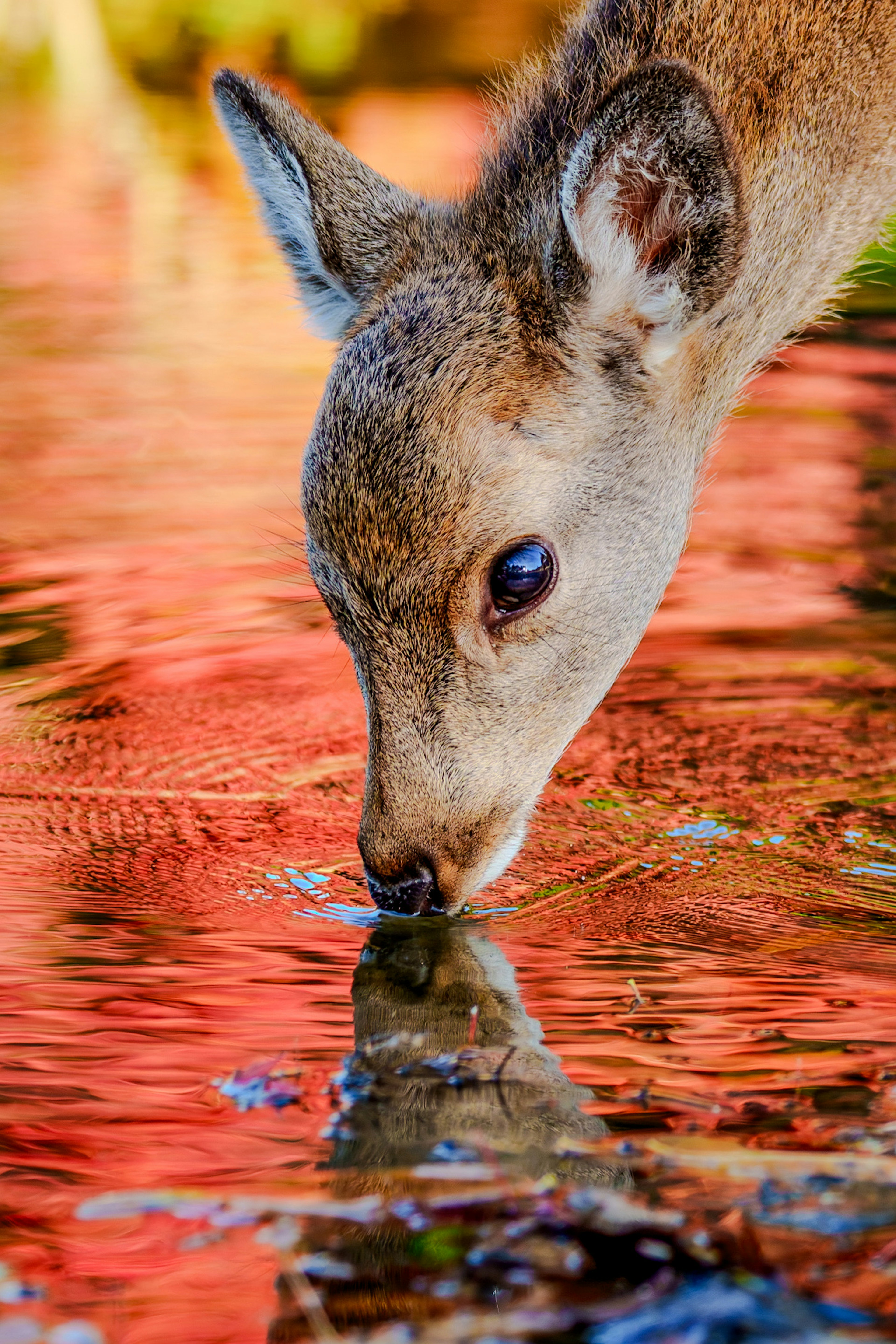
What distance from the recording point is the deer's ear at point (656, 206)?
4.25 metres

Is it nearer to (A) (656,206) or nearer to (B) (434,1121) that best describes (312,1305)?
(B) (434,1121)

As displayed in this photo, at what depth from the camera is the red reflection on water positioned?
3.67 m

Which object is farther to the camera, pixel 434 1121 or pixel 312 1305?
pixel 434 1121

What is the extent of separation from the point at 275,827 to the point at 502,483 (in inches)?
59.7

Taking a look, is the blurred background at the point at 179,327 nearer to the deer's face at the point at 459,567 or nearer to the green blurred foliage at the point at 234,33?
the green blurred foliage at the point at 234,33

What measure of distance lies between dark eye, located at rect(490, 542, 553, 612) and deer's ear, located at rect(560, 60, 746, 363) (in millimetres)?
712

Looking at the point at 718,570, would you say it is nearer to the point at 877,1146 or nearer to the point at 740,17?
the point at 740,17

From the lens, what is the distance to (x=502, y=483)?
15.5ft

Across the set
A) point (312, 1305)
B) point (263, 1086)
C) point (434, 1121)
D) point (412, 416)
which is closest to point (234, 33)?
point (412, 416)

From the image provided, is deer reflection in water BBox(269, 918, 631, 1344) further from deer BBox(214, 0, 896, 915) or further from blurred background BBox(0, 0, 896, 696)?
blurred background BBox(0, 0, 896, 696)

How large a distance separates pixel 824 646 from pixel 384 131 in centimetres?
1136

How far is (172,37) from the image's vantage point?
76.8 ft

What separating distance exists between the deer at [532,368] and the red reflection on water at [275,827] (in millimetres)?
526

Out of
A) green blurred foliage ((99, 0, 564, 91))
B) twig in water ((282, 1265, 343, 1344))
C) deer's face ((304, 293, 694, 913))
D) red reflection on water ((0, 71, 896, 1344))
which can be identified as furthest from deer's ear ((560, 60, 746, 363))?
green blurred foliage ((99, 0, 564, 91))
